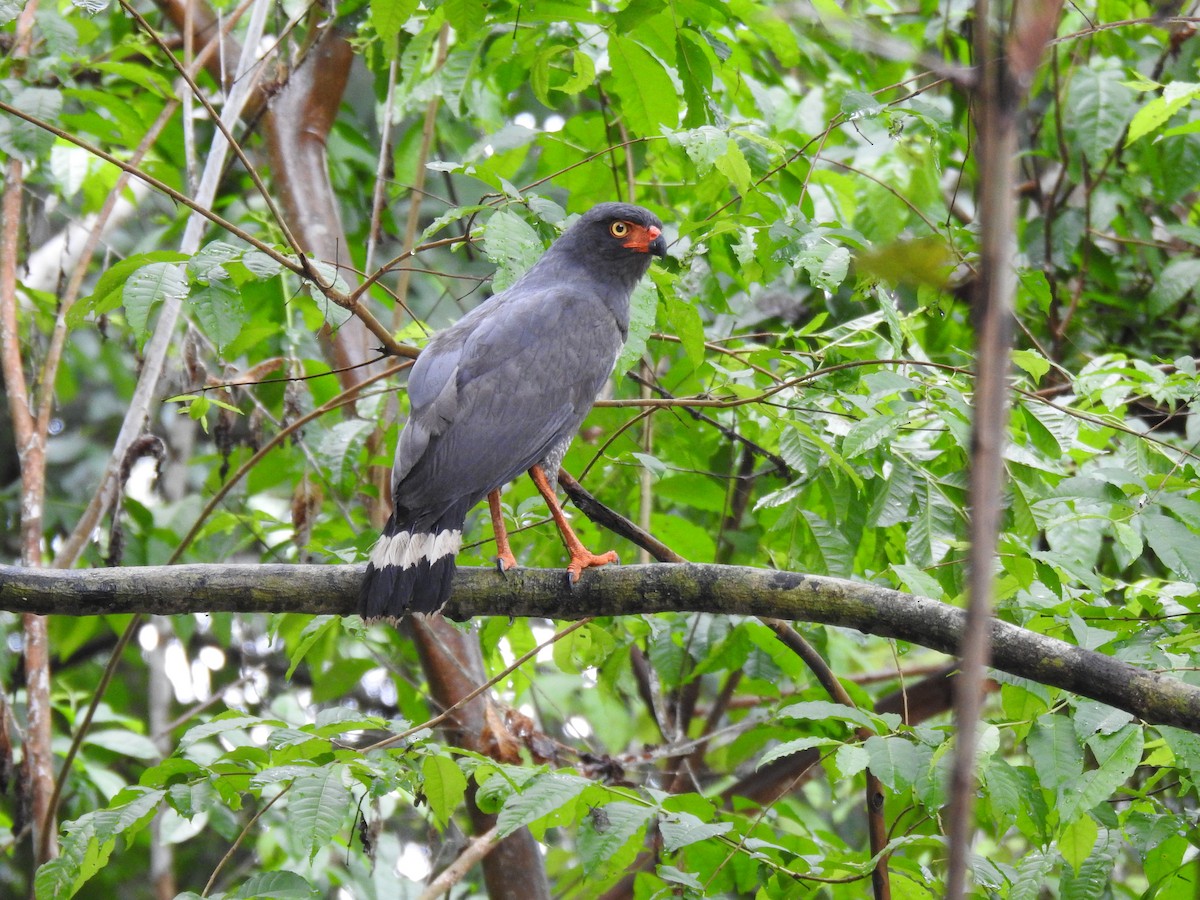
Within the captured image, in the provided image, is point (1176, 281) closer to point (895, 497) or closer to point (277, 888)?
point (895, 497)

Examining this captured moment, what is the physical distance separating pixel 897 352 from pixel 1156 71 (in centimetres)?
359

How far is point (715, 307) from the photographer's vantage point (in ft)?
14.8

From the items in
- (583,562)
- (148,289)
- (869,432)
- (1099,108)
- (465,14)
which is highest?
(465,14)

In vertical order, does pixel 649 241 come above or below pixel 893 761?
above

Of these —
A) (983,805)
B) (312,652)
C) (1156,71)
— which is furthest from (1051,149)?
(312,652)

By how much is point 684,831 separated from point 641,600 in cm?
60

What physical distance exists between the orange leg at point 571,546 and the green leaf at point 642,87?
123 cm

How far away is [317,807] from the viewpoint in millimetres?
2736

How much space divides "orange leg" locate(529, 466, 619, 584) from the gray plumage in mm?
53

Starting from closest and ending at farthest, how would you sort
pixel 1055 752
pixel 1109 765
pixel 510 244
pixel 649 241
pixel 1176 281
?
pixel 1109 765
pixel 1055 752
pixel 510 244
pixel 649 241
pixel 1176 281

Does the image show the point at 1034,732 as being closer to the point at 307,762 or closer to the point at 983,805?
the point at 983,805

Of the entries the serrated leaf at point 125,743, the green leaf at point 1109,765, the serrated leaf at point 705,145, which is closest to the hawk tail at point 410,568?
the serrated leaf at point 705,145

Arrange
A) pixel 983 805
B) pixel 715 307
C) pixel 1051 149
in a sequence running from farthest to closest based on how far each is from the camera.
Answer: pixel 1051 149
pixel 715 307
pixel 983 805

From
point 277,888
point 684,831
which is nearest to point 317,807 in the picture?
point 277,888
